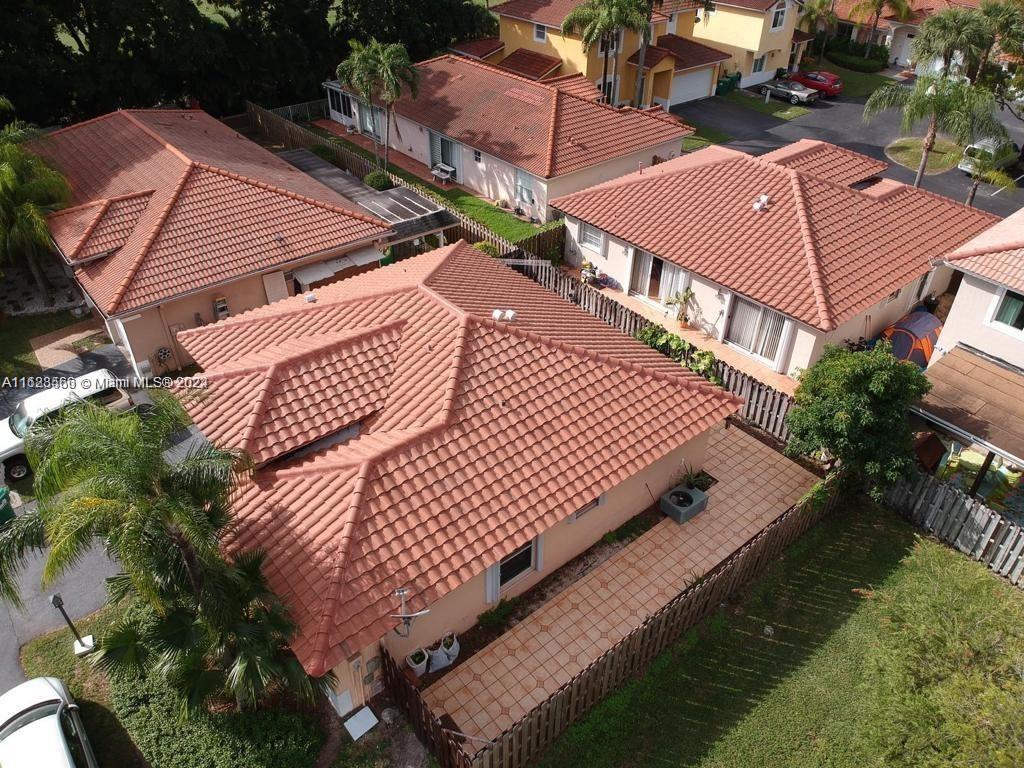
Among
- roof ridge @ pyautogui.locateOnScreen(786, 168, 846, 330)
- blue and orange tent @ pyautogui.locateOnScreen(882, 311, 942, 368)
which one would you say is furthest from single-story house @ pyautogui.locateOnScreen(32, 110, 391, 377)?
blue and orange tent @ pyautogui.locateOnScreen(882, 311, 942, 368)

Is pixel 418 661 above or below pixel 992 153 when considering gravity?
below

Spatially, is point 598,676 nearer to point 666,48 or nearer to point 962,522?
point 962,522

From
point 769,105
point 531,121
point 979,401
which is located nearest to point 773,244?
point 979,401

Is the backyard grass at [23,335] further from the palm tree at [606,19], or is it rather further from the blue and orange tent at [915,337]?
the palm tree at [606,19]

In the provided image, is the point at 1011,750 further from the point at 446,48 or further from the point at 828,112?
the point at 446,48

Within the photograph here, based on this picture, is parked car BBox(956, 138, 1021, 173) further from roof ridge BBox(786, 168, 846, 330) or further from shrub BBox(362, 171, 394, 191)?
shrub BBox(362, 171, 394, 191)

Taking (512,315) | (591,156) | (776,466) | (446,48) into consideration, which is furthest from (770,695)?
(446,48)
